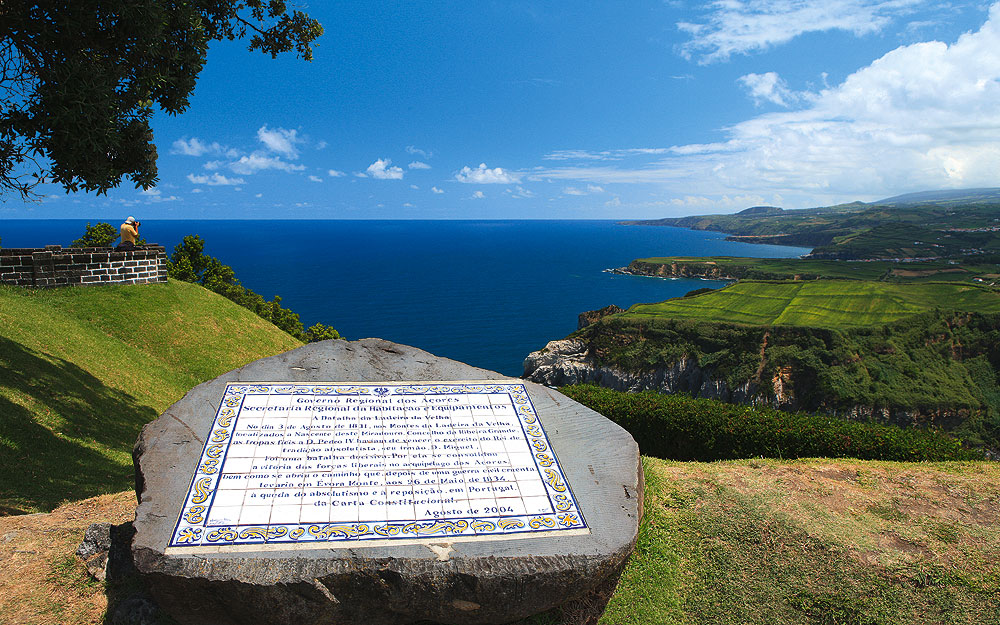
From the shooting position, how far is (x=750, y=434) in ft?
30.1

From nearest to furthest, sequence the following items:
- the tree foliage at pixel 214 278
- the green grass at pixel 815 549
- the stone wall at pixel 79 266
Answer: the green grass at pixel 815 549
the stone wall at pixel 79 266
the tree foliage at pixel 214 278

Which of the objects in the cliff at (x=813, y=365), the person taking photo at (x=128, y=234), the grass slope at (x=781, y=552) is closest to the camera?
the grass slope at (x=781, y=552)

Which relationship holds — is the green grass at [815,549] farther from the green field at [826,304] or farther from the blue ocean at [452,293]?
the green field at [826,304]

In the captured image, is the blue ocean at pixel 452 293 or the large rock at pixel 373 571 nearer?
the large rock at pixel 373 571

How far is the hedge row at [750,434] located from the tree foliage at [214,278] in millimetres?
24260

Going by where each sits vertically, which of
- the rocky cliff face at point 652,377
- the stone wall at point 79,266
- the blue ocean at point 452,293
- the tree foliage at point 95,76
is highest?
the tree foliage at point 95,76

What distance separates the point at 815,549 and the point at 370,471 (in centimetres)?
539

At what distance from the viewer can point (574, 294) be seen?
10938cm

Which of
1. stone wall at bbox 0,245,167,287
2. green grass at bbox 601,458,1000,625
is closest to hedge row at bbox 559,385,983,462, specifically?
green grass at bbox 601,458,1000,625

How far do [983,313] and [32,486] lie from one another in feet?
250

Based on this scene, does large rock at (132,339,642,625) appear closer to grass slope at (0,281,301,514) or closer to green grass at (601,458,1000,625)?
green grass at (601,458,1000,625)

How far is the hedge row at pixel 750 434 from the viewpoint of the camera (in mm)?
8836

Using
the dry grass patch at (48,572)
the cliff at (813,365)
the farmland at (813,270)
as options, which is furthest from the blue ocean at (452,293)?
the dry grass patch at (48,572)

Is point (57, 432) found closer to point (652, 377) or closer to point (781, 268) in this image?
point (652, 377)
